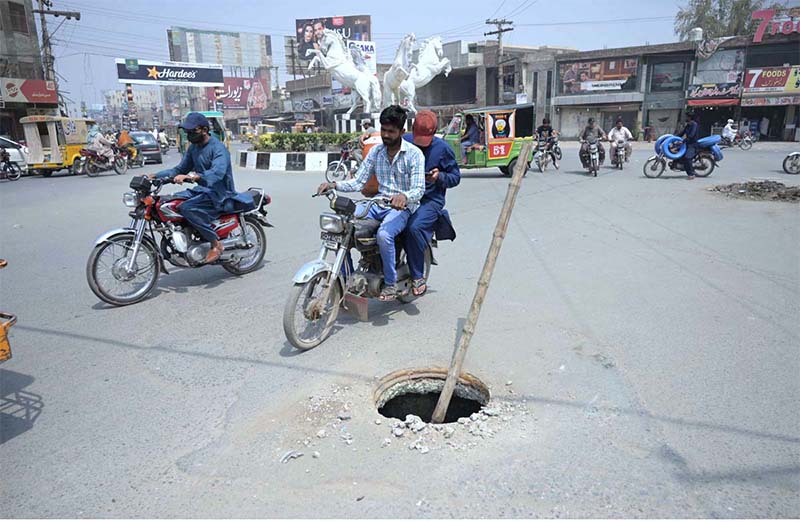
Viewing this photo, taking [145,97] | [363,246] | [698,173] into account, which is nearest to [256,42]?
[145,97]

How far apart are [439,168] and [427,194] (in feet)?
0.86

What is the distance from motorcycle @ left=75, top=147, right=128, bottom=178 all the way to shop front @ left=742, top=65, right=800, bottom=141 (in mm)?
36605

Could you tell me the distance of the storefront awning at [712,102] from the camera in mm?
34828

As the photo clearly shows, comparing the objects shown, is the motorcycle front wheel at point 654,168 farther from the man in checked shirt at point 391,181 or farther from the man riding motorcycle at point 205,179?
the man riding motorcycle at point 205,179

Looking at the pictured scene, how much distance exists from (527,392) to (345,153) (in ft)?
44.7

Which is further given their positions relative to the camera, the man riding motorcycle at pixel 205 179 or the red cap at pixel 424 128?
the man riding motorcycle at pixel 205 179

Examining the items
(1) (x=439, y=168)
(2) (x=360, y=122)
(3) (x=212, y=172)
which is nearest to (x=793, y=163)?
(1) (x=439, y=168)

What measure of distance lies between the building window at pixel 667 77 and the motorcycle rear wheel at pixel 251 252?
1556 inches

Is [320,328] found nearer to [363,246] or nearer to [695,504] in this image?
[363,246]

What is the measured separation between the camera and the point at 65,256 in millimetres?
6969

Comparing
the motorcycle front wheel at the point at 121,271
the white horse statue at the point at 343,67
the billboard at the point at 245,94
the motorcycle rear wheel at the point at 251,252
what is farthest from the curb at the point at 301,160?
the billboard at the point at 245,94

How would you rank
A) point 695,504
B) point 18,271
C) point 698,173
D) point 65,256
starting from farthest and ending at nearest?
point 698,173 < point 65,256 < point 18,271 < point 695,504

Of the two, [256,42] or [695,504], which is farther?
[256,42]

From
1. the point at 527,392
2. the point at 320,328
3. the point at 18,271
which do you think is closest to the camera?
the point at 527,392
